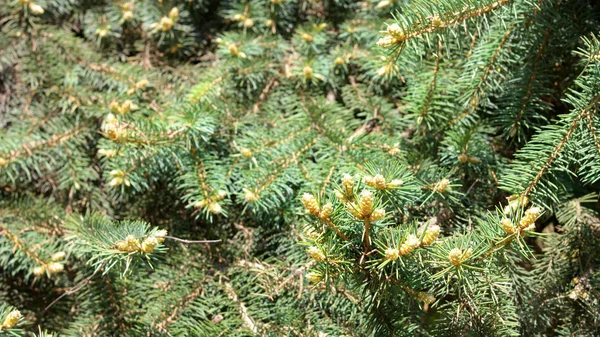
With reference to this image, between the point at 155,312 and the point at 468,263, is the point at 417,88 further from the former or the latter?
the point at 155,312

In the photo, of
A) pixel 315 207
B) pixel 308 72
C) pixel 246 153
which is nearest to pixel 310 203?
pixel 315 207

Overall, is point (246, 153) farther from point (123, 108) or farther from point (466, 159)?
point (466, 159)

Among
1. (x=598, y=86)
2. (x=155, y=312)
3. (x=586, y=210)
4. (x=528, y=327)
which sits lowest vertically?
(x=155, y=312)

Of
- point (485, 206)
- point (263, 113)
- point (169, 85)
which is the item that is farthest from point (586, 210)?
point (169, 85)

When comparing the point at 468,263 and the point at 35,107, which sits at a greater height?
the point at 468,263

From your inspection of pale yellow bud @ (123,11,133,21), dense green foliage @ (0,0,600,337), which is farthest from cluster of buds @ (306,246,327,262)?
pale yellow bud @ (123,11,133,21)

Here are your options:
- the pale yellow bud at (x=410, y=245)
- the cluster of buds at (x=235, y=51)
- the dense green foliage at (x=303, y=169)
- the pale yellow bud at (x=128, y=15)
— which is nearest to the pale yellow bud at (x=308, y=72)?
the dense green foliage at (x=303, y=169)

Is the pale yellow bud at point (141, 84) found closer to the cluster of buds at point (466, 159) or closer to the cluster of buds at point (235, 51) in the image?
the cluster of buds at point (235, 51)

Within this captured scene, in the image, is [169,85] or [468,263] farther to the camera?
[169,85]
